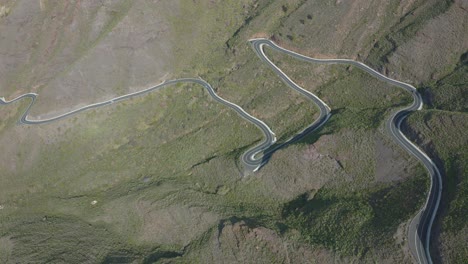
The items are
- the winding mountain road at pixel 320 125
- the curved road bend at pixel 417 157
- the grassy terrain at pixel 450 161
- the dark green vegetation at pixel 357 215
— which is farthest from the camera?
the dark green vegetation at pixel 357 215

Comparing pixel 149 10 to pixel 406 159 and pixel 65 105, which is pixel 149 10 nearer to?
pixel 65 105

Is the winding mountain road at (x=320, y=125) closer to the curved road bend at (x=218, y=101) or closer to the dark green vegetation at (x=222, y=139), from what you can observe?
the curved road bend at (x=218, y=101)

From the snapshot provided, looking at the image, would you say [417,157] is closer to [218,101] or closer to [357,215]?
[357,215]

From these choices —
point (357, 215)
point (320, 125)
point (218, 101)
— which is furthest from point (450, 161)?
point (218, 101)

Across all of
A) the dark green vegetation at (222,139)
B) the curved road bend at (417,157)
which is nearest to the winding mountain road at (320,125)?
the curved road bend at (417,157)

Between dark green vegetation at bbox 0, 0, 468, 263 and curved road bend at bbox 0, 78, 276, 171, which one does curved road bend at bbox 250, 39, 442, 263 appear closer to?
dark green vegetation at bbox 0, 0, 468, 263

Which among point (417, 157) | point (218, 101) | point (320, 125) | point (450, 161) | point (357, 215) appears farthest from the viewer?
point (218, 101)
